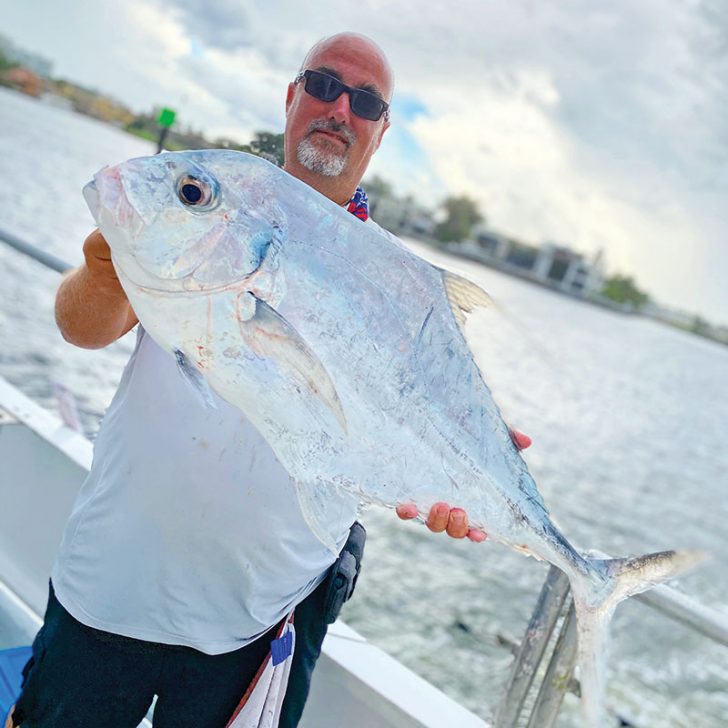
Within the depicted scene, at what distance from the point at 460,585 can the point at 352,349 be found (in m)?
8.63

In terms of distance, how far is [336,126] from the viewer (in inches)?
73.9

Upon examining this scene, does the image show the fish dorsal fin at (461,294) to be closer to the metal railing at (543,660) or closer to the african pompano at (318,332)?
the african pompano at (318,332)

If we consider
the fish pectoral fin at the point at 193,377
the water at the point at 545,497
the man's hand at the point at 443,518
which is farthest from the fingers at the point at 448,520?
the fish pectoral fin at the point at 193,377

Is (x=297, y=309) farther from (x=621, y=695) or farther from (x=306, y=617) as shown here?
(x=621, y=695)

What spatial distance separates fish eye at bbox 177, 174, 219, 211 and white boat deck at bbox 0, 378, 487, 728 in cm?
170

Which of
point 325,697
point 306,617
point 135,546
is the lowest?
point 325,697

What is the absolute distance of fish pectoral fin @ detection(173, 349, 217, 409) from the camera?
4.08 feet

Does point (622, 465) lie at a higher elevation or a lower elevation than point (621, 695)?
higher

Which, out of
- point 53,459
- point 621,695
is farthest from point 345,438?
point 621,695

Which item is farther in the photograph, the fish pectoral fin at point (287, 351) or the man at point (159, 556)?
the man at point (159, 556)

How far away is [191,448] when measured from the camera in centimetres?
159

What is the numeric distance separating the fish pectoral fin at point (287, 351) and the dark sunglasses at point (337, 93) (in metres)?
0.94

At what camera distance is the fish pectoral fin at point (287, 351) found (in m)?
1.22

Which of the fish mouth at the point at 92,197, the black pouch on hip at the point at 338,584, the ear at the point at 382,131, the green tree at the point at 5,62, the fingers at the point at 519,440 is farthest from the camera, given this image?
the green tree at the point at 5,62
